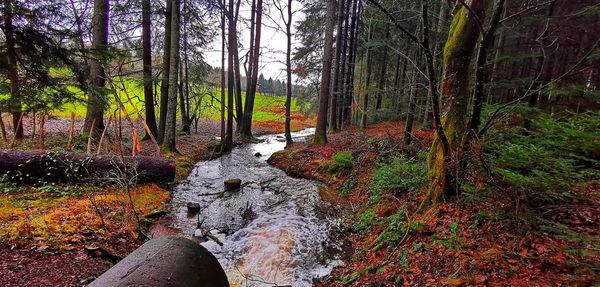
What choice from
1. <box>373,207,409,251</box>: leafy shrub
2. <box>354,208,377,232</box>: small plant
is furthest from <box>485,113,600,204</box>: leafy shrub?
<box>354,208,377,232</box>: small plant

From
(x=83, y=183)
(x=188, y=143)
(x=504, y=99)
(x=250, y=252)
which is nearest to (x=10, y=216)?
(x=83, y=183)

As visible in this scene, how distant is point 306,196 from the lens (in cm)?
816

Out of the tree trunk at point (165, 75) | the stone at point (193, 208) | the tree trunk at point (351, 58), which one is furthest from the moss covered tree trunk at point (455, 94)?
the tree trunk at point (351, 58)

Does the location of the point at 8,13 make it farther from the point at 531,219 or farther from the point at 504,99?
the point at 504,99

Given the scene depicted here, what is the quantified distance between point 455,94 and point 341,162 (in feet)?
18.3

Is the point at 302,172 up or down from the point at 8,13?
down

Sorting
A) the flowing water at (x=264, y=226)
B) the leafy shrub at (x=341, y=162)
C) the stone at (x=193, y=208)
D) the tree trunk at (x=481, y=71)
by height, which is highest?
the tree trunk at (x=481, y=71)

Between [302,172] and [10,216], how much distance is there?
7.68 m

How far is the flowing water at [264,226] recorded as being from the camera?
480 centimetres

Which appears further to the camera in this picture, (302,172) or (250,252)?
(302,172)

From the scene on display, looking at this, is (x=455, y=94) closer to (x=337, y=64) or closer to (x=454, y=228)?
(x=454, y=228)

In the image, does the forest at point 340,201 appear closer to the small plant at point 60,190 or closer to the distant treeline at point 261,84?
the small plant at point 60,190

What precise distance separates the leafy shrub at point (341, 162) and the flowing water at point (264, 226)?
94cm

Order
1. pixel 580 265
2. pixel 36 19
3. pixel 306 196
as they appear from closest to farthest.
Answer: pixel 580 265 → pixel 36 19 → pixel 306 196
